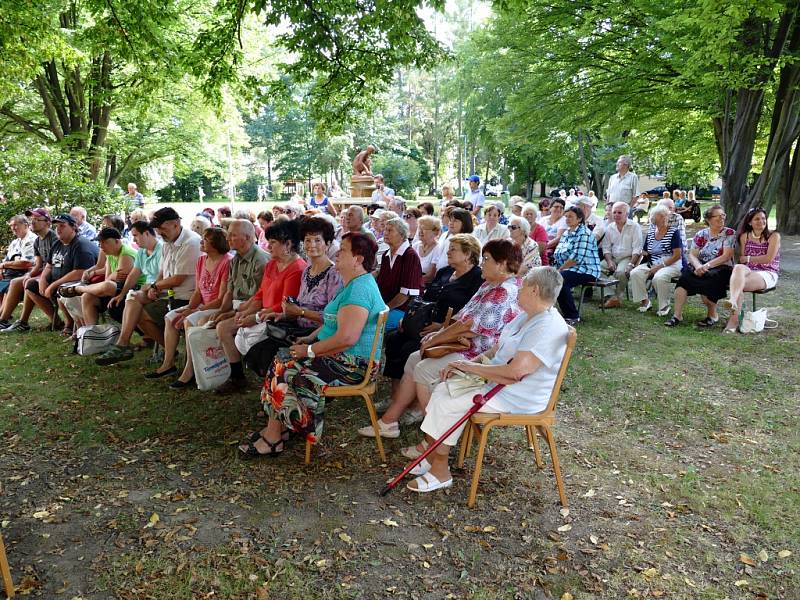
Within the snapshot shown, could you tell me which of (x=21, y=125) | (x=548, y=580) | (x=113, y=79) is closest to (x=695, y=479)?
(x=548, y=580)

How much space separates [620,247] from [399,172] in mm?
32193

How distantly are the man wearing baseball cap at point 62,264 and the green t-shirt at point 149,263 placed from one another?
4.11 feet

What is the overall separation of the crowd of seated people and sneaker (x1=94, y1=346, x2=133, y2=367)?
1cm

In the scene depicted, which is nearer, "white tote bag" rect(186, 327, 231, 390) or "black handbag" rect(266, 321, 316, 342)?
"black handbag" rect(266, 321, 316, 342)

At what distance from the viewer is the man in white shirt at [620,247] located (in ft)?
26.5

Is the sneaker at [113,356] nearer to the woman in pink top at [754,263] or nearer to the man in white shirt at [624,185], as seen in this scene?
the woman in pink top at [754,263]

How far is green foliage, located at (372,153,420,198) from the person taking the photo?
129 feet

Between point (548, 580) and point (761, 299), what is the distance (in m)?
7.07

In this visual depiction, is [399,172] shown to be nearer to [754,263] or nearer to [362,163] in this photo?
[362,163]

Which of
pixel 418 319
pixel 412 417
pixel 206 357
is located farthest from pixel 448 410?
pixel 206 357

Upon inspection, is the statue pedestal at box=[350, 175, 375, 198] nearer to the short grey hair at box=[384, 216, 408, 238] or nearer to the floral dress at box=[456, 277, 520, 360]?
the short grey hair at box=[384, 216, 408, 238]

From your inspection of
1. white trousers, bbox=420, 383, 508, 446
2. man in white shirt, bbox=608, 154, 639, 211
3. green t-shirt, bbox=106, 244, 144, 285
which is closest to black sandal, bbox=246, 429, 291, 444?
white trousers, bbox=420, 383, 508, 446

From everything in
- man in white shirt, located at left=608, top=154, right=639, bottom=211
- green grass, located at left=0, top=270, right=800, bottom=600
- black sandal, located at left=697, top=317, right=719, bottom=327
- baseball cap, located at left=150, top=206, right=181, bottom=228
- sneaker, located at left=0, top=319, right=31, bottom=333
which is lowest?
green grass, located at left=0, top=270, right=800, bottom=600

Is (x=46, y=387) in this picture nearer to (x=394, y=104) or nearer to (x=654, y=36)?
(x=654, y=36)
